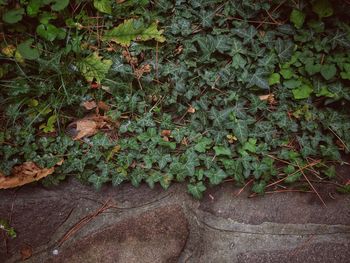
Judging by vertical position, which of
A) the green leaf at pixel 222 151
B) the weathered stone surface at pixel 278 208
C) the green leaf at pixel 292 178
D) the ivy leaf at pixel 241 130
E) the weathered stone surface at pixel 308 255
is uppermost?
the ivy leaf at pixel 241 130

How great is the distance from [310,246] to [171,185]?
993mm

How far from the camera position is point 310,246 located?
88.5 inches

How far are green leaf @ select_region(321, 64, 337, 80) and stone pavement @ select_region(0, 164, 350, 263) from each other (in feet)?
2.57

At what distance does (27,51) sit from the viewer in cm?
259

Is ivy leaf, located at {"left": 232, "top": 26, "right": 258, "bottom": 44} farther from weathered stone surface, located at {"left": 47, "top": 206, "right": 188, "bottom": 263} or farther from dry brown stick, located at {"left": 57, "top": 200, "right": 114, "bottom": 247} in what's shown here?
dry brown stick, located at {"left": 57, "top": 200, "right": 114, "bottom": 247}

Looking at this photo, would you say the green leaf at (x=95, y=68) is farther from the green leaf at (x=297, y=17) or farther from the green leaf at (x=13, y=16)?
the green leaf at (x=297, y=17)

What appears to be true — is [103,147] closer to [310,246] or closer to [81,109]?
[81,109]

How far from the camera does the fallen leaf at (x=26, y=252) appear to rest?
2.27 meters

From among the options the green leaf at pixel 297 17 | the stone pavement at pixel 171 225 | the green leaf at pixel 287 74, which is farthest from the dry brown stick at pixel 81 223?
the green leaf at pixel 297 17

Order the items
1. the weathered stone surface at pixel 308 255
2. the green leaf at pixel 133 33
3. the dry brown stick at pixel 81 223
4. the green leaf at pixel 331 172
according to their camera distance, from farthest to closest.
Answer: the green leaf at pixel 133 33
the green leaf at pixel 331 172
the dry brown stick at pixel 81 223
the weathered stone surface at pixel 308 255

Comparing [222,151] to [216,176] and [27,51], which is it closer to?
[216,176]

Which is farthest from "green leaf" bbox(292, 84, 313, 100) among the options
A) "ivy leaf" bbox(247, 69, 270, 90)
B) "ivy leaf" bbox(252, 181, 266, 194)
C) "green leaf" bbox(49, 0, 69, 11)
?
"green leaf" bbox(49, 0, 69, 11)

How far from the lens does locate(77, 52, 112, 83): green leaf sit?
2580mm

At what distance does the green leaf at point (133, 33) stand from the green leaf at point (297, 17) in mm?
927
